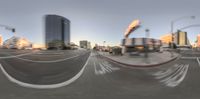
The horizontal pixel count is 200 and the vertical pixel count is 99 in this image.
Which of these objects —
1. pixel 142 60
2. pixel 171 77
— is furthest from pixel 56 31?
pixel 171 77

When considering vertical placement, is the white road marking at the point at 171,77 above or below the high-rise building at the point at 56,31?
below

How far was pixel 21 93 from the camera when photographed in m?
9.33

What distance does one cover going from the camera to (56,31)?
24547 millimetres

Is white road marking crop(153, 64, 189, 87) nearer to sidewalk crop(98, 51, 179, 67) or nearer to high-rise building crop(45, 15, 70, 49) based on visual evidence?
sidewalk crop(98, 51, 179, 67)

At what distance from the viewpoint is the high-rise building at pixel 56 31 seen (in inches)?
903

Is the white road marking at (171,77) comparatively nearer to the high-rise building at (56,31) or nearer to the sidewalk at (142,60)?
the sidewalk at (142,60)

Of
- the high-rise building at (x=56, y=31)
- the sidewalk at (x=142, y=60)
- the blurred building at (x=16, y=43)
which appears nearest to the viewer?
the high-rise building at (x=56, y=31)

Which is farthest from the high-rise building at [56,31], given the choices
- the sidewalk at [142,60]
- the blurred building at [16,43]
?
the blurred building at [16,43]

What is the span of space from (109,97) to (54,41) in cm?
1718

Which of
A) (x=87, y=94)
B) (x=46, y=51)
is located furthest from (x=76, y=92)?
(x=46, y=51)

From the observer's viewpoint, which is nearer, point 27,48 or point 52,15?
point 52,15

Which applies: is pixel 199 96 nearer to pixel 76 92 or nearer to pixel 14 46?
pixel 76 92

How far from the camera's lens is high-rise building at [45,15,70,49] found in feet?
75.3

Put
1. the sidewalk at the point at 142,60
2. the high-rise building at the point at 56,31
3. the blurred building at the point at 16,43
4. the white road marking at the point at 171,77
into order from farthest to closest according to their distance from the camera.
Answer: the blurred building at the point at 16,43 < the sidewalk at the point at 142,60 < the high-rise building at the point at 56,31 < the white road marking at the point at 171,77
